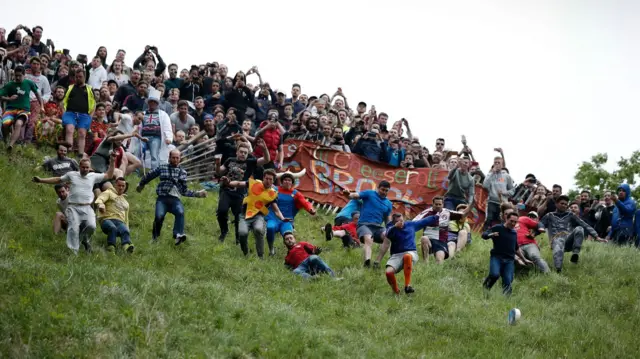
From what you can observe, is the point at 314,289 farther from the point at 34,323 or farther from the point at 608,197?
the point at 608,197

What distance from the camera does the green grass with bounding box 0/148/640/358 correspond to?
448 inches

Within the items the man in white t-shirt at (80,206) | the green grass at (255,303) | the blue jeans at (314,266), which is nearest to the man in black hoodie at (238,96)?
the green grass at (255,303)

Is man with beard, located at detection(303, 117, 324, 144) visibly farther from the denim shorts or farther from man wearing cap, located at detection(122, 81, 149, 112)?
the denim shorts

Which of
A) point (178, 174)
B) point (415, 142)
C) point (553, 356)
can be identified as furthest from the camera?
point (415, 142)

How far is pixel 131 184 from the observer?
64.8ft

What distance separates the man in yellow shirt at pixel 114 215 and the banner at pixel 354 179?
689 centimetres

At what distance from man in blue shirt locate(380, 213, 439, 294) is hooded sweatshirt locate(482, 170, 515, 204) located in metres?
5.64

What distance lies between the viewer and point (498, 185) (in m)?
21.2

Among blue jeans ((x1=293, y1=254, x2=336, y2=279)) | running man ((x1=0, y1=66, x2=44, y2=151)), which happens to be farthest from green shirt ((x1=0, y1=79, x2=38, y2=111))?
blue jeans ((x1=293, y1=254, x2=336, y2=279))

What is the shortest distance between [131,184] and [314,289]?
6709 mm

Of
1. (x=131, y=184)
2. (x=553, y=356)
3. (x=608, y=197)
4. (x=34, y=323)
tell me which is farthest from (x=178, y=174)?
(x=608, y=197)

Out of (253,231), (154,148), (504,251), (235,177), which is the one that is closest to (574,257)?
(504,251)

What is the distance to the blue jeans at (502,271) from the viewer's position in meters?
16.2

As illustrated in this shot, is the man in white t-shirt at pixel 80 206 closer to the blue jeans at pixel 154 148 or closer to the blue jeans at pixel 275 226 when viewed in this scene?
the blue jeans at pixel 275 226
